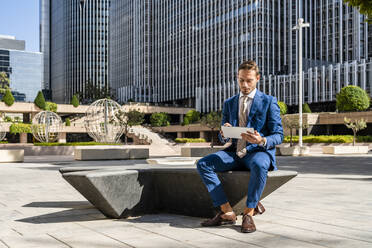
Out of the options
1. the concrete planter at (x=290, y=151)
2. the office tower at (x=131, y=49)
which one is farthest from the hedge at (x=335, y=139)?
the office tower at (x=131, y=49)

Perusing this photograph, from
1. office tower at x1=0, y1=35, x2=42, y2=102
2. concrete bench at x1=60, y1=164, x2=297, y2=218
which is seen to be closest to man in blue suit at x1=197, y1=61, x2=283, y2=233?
concrete bench at x1=60, y1=164, x2=297, y2=218

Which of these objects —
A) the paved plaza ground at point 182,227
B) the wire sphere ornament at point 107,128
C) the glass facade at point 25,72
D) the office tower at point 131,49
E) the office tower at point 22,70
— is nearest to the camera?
the paved plaza ground at point 182,227

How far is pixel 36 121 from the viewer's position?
36.9 m

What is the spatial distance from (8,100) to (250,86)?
203ft

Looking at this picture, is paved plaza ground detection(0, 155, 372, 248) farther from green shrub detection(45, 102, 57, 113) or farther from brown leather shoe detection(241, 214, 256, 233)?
green shrub detection(45, 102, 57, 113)

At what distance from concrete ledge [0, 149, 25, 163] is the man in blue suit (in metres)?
20.1

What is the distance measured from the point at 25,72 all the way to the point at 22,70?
1117mm

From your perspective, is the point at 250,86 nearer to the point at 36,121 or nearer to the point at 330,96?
the point at 36,121

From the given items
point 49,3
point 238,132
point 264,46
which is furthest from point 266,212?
point 49,3

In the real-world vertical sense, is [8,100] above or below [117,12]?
below

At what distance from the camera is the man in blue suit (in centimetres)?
475

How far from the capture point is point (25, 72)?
→ 14338cm

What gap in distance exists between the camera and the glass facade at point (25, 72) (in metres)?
141

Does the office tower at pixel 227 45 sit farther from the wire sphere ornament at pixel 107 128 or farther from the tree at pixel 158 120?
the wire sphere ornament at pixel 107 128
